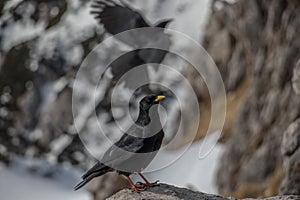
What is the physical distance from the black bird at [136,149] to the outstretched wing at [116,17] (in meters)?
12.9

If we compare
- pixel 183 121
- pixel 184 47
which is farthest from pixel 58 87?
pixel 183 121

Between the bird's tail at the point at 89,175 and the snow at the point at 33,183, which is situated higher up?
the snow at the point at 33,183

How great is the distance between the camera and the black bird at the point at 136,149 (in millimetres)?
16422

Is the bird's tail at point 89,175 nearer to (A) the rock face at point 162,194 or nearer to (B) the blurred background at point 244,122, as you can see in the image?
(A) the rock face at point 162,194

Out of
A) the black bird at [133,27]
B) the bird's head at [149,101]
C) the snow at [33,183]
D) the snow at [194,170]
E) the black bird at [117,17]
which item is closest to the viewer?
the bird's head at [149,101]

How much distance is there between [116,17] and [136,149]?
590 inches

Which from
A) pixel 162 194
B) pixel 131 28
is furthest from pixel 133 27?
pixel 162 194

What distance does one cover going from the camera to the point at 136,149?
645 inches

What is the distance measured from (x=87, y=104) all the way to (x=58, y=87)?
429 inches

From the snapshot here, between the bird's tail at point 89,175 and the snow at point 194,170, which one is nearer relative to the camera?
the bird's tail at point 89,175

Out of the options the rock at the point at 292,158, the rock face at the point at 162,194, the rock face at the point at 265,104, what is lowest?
the rock face at the point at 162,194

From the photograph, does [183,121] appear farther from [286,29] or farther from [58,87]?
[58,87]

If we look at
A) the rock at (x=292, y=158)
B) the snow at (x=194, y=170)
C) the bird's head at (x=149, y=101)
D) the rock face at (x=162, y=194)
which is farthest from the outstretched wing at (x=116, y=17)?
the snow at (x=194, y=170)

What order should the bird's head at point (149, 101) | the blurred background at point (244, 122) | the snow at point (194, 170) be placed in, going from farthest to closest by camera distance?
the snow at point (194, 170), the blurred background at point (244, 122), the bird's head at point (149, 101)
